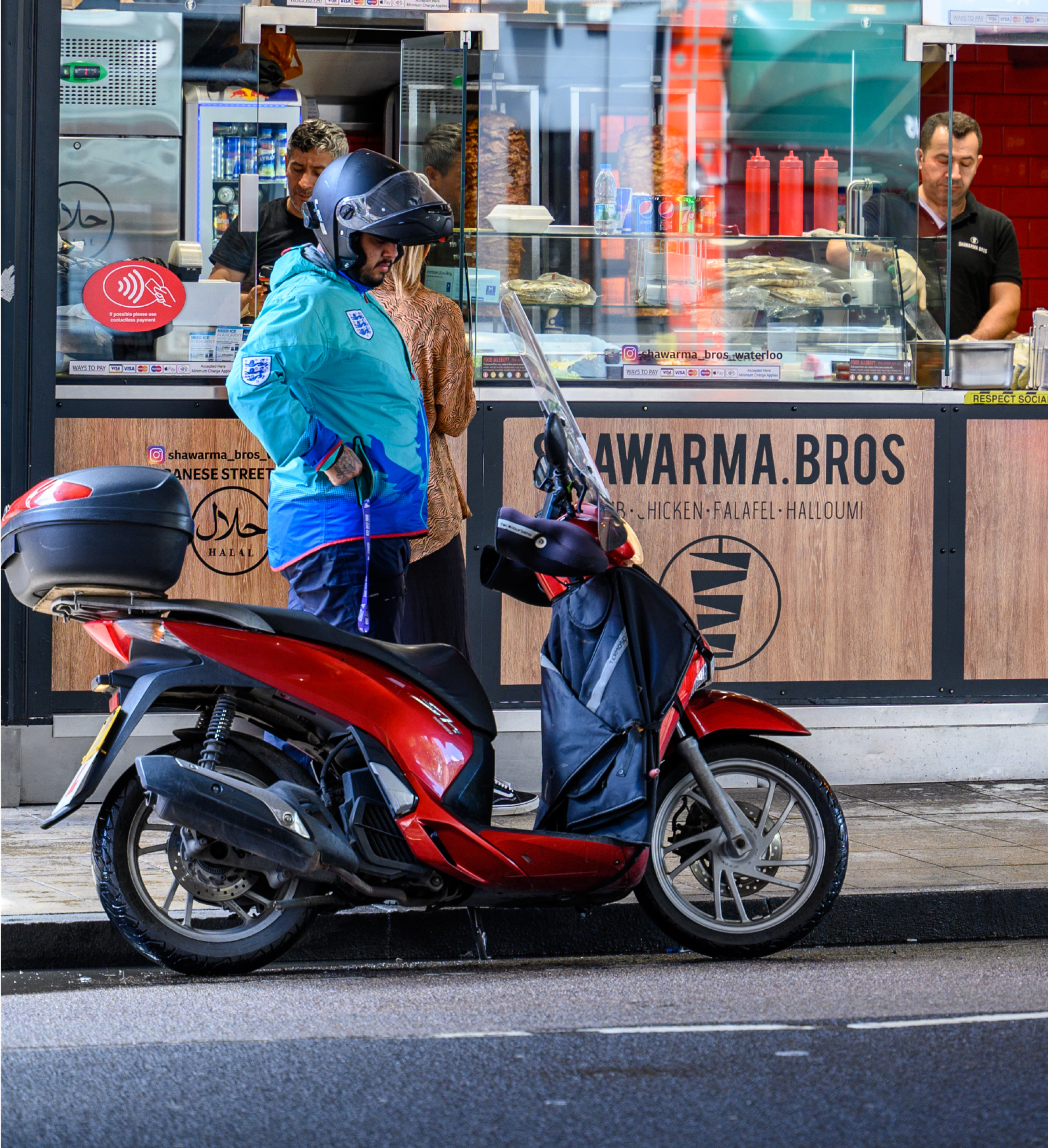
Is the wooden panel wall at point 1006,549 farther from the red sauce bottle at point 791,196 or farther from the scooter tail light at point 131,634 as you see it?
the scooter tail light at point 131,634

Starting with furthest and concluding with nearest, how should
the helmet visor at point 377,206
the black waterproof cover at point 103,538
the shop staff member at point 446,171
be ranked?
the shop staff member at point 446,171
the helmet visor at point 377,206
the black waterproof cover at point 103,538

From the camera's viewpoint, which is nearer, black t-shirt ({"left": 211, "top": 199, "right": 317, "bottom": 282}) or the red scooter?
the red scooter

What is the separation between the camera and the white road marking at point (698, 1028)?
3.88m

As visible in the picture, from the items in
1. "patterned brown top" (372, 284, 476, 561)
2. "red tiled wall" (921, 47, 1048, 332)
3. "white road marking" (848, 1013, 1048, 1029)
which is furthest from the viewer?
"red tiled wall" (921, 47, 1048, 332)

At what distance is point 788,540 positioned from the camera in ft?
22.8

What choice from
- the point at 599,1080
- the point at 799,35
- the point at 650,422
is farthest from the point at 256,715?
the point at 799,35

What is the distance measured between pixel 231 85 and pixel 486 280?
1.21m

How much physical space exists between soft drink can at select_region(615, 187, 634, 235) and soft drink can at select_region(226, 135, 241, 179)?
5.07ft

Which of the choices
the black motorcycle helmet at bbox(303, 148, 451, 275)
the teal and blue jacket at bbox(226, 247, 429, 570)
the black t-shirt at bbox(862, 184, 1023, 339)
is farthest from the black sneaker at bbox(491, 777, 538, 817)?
the black t-shirt at bbox(862, 184, 1023, 339)

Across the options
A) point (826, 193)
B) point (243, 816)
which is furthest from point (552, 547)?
point (826, 193)

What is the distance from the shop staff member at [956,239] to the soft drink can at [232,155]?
7.78 feet

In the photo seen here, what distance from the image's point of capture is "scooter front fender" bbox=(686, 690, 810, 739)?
4.59 m

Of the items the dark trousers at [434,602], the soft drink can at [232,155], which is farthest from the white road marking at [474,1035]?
the soft drink can at [232,155]

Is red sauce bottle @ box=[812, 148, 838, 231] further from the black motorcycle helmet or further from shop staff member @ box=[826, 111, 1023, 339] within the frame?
the black motorcycle helmet
